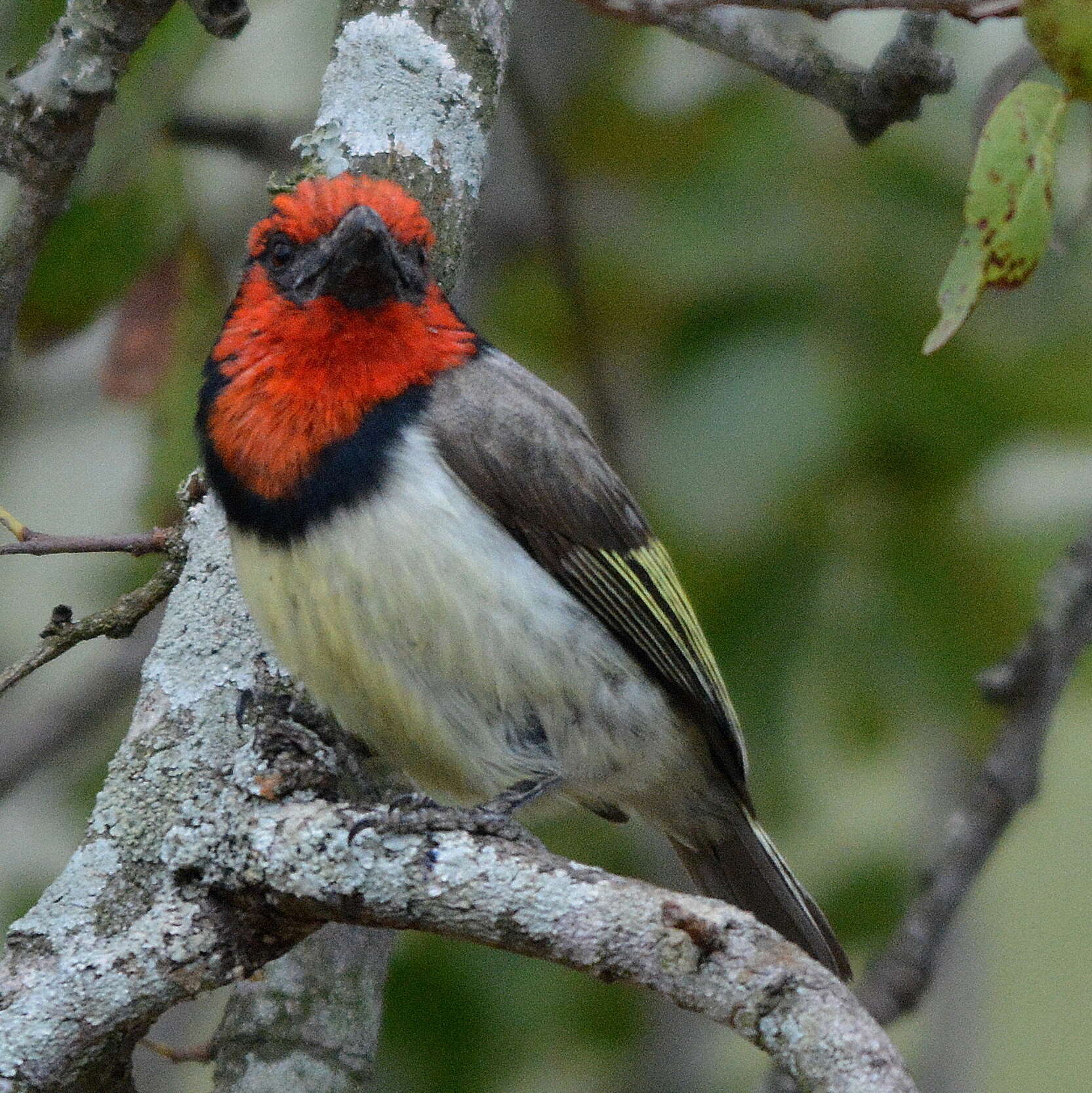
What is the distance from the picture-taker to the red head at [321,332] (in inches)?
119

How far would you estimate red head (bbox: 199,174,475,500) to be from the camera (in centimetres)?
304

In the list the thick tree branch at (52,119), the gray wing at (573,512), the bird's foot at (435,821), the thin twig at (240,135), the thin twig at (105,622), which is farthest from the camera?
the thin twig at (240,135)

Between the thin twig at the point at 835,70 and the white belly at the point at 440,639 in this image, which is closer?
the white belly at the point at 440,639

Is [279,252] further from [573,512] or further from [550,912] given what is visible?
[550,912]

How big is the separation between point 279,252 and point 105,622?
834 millimetres

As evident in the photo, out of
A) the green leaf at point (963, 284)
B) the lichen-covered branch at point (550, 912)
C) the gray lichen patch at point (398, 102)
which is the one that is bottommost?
the lichen-covered branch at point (550, 912)

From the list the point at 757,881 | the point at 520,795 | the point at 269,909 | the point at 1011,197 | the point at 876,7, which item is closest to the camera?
the point at 1011,197

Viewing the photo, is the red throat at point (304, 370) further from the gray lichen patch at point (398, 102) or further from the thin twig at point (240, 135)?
the thin twig at point (240, 135)

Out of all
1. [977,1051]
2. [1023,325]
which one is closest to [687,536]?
[1023,325]

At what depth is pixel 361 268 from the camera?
309cm

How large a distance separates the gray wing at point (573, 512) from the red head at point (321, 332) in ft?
0.41

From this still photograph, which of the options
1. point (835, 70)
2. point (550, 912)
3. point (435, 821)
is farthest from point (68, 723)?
point (835, 70)

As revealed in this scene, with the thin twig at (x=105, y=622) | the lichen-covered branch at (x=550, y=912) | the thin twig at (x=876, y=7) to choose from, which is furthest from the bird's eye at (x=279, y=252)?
the lichen-covered branch at (x=550, y=912)

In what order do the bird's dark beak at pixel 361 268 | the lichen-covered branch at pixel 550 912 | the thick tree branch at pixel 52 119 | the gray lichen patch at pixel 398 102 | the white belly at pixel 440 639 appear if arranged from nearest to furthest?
the lichen-covered branch at pixel 550 912
the thick tree branch at pixel 52 119
the white belly at pixel 440 639
the bird's dark beak at pixel 361 268
the gray lichen patch at pixel 398 102
